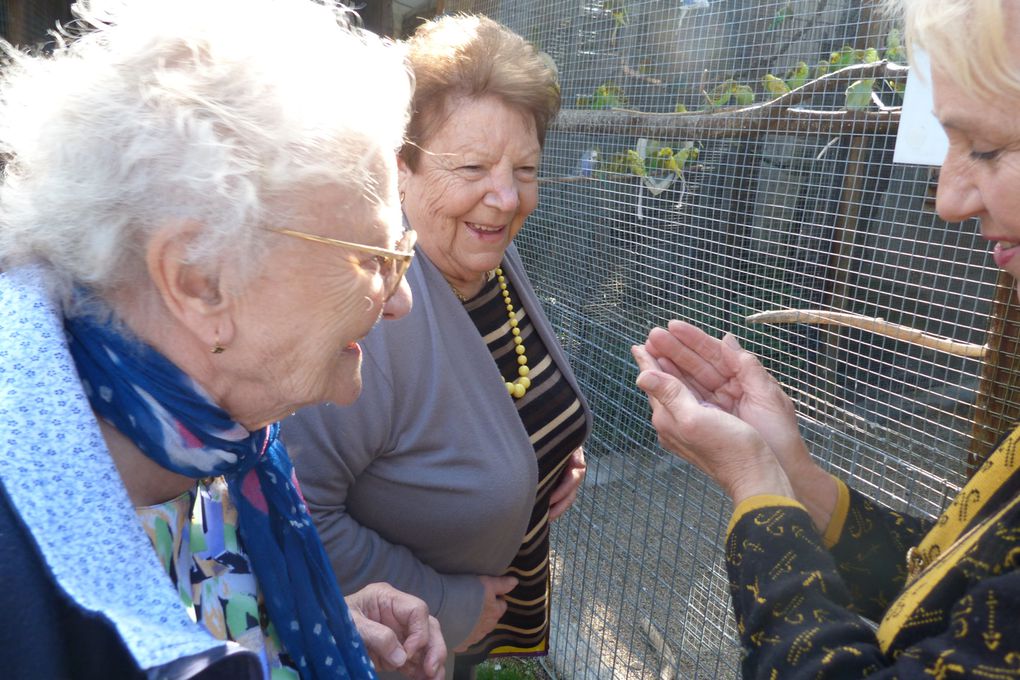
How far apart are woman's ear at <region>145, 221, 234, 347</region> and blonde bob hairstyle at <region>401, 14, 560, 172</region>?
902 mm

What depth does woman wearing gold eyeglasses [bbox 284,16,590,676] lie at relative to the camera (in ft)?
5.10

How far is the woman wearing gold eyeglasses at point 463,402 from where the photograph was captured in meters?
1.55

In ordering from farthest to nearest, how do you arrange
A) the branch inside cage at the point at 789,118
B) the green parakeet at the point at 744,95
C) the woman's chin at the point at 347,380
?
the green parakeet at the point at 744,95 < the branch inside cage at the point at 789,118 < the woman's chin at the point at 347,380

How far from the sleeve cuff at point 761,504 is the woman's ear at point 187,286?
2.46 feet

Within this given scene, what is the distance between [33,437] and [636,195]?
99.8 inches

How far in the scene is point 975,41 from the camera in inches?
36.7

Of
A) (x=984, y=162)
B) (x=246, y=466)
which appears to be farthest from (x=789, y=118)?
(x=246, y=466)

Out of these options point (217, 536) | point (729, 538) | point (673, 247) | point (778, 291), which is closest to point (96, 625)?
point (217, 536)

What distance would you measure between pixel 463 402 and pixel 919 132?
1086mm

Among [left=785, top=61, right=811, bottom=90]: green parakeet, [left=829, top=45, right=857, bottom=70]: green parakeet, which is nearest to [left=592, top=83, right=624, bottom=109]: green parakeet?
[left=785, top=61, right=811, bottom=90]: green parakeet

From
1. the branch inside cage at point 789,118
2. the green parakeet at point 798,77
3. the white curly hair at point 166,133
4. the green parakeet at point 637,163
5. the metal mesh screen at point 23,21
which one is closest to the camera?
the white curly hair at point 166,133

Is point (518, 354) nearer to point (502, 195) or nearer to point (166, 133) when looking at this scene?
point (502, 195)

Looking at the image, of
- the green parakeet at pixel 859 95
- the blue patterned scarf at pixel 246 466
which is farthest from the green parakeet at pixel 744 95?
the blue patterned scarf at pixel 246 466

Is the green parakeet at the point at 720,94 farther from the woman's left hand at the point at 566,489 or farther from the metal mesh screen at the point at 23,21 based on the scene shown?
the metal mesh screen at the point at 23,21
